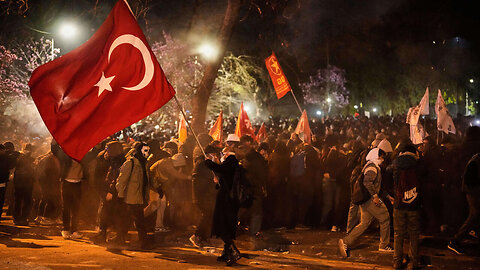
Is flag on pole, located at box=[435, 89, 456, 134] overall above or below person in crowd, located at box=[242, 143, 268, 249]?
above

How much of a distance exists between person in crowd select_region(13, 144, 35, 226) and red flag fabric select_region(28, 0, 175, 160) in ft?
18.8

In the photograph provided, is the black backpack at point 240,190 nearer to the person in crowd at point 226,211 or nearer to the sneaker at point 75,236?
the person in crowd at point 226,211

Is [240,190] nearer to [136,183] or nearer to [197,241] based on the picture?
[197,241]

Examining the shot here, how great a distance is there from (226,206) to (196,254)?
1298 millimetres

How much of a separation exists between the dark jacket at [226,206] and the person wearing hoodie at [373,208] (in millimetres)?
2006

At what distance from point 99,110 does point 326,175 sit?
605 cm

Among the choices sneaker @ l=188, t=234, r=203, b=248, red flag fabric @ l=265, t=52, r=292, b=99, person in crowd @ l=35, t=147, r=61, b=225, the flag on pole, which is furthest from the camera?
red flag fabric @ l=265, t=52, r=292, b=99

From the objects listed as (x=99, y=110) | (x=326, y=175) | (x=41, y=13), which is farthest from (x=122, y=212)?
(x=41, y=13)

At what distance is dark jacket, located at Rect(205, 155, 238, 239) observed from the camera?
805cm

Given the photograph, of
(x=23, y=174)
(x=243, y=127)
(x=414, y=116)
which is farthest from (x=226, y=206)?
(x=243, y=127)

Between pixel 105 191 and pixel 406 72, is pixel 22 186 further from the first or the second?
pixel 406 72

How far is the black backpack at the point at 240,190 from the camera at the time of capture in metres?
8.10

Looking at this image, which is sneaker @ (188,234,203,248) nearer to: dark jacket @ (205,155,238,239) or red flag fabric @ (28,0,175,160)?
dark jacket @ (205,155,238,239)

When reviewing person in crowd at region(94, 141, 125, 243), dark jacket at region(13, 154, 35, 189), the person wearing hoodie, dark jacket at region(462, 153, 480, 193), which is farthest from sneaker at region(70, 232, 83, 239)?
dark jacket at region(462, 153, 480, 193)
